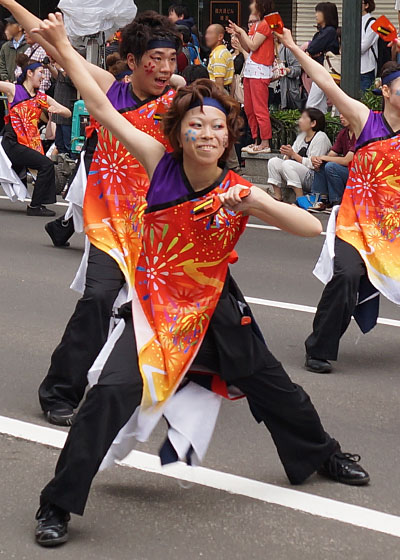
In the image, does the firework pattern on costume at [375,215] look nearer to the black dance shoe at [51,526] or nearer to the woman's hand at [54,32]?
the woman's hand at [54,32]

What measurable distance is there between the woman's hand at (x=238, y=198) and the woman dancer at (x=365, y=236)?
8.70 ft

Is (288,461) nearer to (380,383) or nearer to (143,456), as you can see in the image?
(143,456)

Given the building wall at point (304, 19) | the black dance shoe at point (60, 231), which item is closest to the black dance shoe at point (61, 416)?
the black dance shoe at point (60, 231)

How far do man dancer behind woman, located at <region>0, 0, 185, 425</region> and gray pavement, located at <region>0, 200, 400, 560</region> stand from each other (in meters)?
0.30

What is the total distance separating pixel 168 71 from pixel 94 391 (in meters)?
2.37

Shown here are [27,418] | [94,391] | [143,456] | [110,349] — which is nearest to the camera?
[94,391]

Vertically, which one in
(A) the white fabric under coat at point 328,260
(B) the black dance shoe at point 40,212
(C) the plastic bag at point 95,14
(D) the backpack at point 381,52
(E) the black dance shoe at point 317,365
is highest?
(C) the plastic bag at point 95,14

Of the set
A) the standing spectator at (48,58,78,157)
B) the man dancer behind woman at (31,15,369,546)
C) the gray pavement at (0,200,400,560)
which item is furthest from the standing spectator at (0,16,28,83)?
the man dancer behind woman at (31,15,369,546)

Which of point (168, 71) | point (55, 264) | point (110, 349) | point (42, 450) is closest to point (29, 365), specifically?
point (42, 450)

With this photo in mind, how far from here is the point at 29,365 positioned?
6.72 m

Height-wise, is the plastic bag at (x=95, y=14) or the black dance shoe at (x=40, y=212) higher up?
the plastic bag at (x=95, y=14)

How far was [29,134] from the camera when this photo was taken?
1318 cm

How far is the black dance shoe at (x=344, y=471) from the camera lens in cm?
479

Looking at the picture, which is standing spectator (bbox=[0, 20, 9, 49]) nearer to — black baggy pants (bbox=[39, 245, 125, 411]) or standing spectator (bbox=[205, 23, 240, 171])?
standing spectator (bbox=[205, 23, 240, 171])
